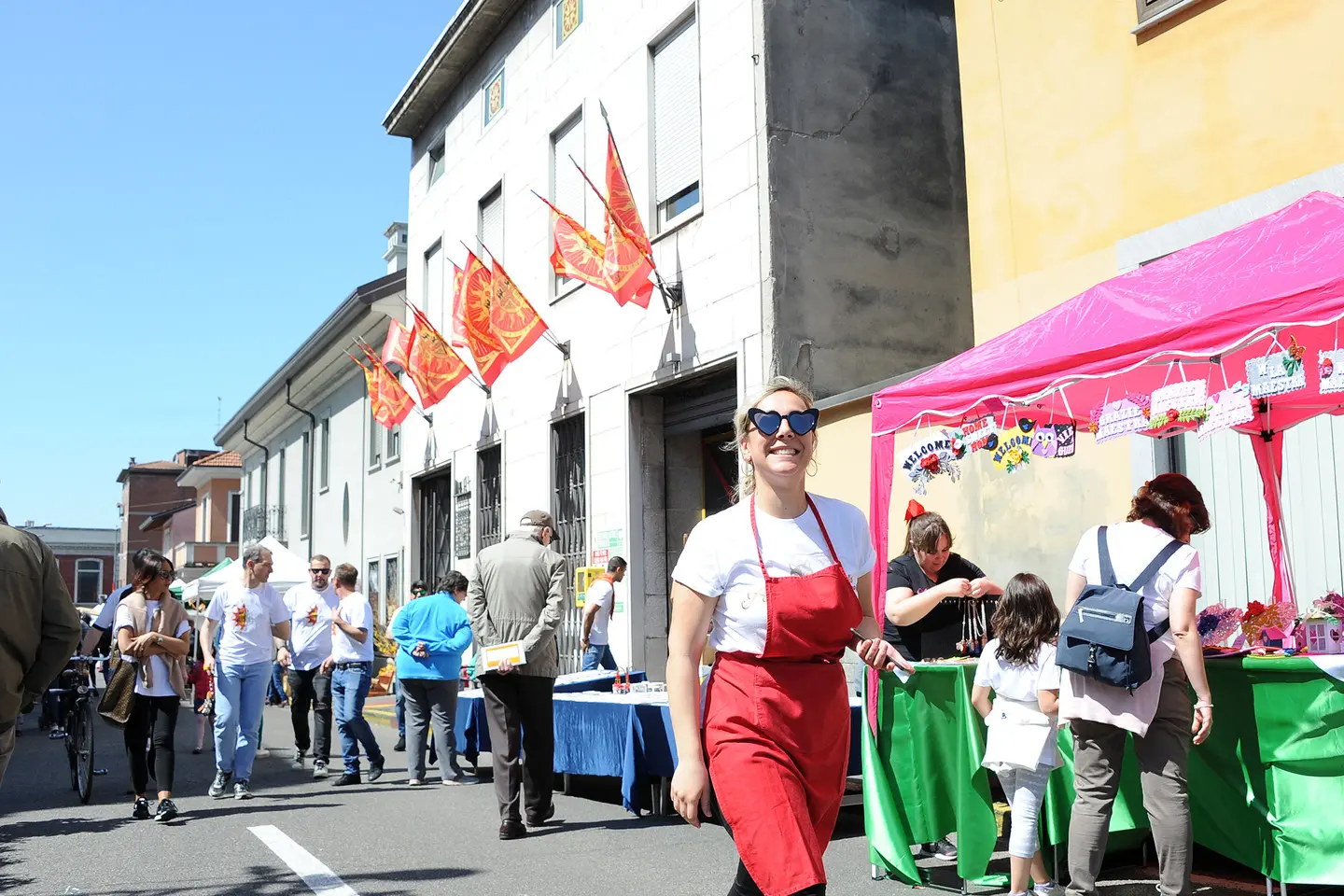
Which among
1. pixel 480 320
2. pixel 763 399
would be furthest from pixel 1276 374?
pixel 480 320

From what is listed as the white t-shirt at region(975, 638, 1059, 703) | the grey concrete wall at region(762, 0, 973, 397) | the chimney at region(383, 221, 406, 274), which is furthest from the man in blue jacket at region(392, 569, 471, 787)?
the chimney at region(383, 221, 406, 274)

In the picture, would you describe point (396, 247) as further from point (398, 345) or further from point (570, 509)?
point (570, 509)

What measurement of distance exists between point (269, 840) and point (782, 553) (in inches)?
217

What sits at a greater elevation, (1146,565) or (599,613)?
(1146,565)

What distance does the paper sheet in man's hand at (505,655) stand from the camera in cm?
793

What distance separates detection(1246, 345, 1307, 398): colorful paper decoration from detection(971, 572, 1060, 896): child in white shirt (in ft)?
4.15

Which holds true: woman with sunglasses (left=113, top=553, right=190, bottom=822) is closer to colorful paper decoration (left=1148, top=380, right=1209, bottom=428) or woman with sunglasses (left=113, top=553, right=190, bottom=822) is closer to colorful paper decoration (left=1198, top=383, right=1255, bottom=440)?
colorful paper decoration (left=1148, top=380, right=1209, bottom=428)

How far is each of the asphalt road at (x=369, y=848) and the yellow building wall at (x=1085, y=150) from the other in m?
3.04

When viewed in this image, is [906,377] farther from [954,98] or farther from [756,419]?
[756,419]

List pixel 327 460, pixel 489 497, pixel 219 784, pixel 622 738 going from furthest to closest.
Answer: pixel 327 460 → pixel 489 497 → pixel 219 784 → pixel 622 738

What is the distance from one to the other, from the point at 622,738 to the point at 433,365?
34.3 ft

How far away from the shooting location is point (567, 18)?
16.8 meters

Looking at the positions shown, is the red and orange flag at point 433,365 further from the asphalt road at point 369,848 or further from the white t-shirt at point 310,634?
the asphalt road at point 369,848

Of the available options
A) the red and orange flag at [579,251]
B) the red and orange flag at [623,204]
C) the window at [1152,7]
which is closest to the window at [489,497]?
the red and orange flag at [579,251]
